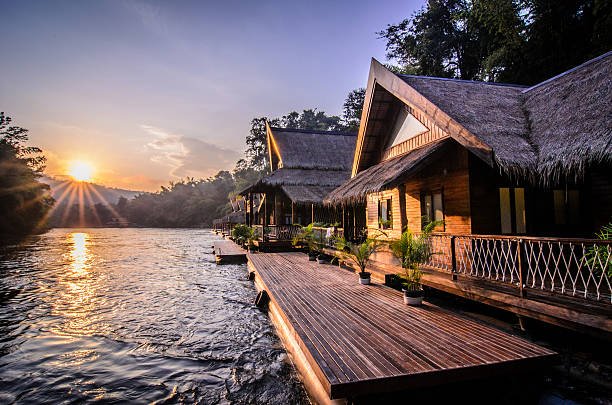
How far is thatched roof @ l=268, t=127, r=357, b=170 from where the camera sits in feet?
78.8

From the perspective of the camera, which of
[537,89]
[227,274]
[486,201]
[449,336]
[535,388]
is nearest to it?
[535,388]

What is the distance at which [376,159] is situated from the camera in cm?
1374

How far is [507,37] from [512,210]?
56.3ft

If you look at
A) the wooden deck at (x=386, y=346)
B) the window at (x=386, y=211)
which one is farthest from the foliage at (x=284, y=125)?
the wooden deck at (x=386, y=346)

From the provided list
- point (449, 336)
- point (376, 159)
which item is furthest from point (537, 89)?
point (449, 336)

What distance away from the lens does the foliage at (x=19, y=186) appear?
3475 centimetres

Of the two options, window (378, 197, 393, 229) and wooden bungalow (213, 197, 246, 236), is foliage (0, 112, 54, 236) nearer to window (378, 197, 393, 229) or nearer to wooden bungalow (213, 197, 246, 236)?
wooden bungalow (213, 197, 246, 236)

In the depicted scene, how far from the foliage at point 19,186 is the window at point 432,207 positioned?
4262 centimetres

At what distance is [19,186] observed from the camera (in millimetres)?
35969

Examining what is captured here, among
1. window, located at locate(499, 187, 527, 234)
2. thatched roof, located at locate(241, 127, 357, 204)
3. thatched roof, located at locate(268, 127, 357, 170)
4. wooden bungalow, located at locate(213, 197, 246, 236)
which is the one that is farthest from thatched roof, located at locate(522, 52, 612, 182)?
wooden bungalow, located at locate(213, 197, 246, 236)

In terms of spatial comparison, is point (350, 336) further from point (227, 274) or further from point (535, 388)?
point (227, 274)

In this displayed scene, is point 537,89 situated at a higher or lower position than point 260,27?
lower

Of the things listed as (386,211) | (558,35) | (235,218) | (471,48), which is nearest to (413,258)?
(386,211)

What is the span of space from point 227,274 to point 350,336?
11313 millimetres
